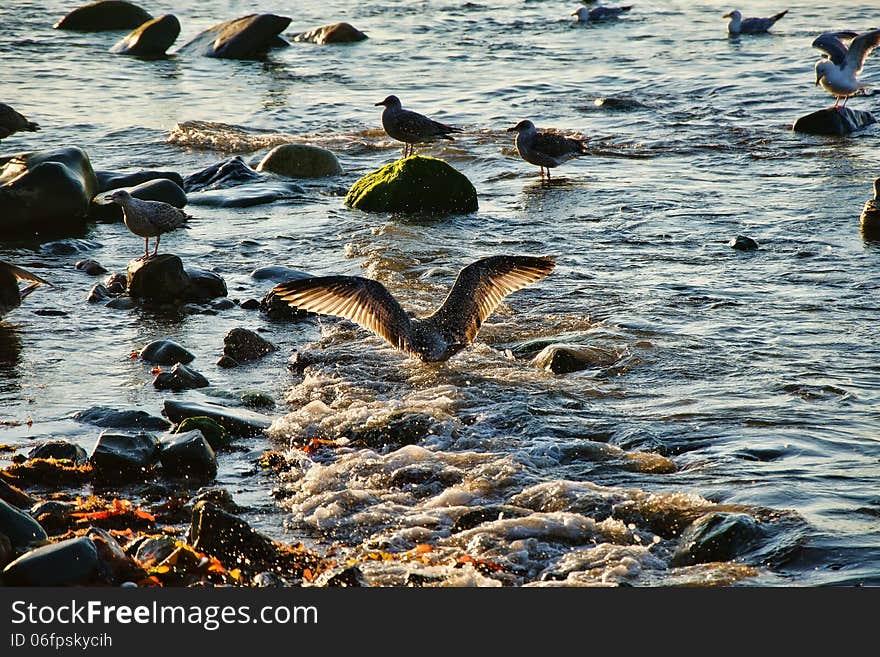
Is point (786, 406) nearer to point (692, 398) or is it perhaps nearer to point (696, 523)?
point (692, 398)

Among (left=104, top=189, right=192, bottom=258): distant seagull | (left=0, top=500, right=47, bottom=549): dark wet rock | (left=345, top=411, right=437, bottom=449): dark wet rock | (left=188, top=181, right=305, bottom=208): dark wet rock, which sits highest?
(left=104, top=189, right=192, bottom=258): distant seagull

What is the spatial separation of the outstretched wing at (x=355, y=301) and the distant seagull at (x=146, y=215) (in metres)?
2.68

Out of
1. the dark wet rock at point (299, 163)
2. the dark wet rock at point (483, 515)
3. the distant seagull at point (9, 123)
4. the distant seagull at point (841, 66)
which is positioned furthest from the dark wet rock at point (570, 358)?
the distant seagull at point (841, 66)

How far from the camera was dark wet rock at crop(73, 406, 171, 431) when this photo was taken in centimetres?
666

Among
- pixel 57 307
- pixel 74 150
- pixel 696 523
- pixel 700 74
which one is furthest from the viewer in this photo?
pixel 700 74

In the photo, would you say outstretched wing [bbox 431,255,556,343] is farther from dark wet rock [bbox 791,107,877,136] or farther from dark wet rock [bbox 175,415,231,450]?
dark wet rock [bbox 791,107,877,136]

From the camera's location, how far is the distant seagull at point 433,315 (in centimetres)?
757

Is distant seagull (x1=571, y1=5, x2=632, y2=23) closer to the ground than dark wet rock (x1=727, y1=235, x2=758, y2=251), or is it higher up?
higher up

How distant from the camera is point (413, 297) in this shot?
9.24m

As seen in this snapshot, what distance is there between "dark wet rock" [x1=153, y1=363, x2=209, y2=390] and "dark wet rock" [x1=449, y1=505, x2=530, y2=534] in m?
2.45

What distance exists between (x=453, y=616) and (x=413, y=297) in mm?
4947

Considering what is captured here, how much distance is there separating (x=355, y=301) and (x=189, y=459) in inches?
76.4

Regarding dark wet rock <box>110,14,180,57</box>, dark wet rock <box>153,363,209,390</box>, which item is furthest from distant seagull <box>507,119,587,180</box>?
dark wet rock <box>110,14,180,57</box>

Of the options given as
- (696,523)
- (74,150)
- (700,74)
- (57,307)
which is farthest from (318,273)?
(700,74)
